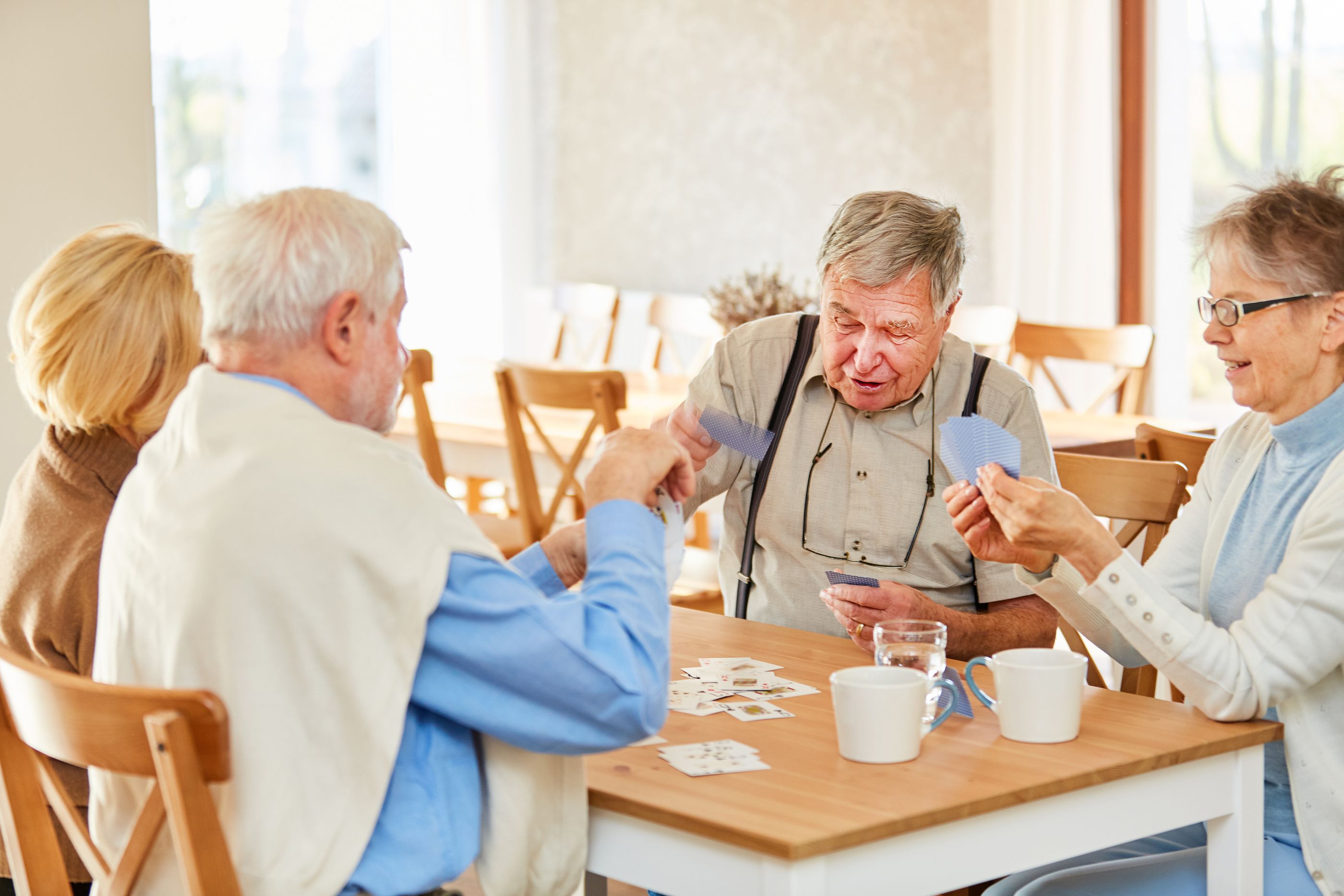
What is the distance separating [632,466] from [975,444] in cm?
49

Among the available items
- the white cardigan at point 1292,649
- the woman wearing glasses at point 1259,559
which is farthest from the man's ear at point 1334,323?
the white cardigan at point 1292,649

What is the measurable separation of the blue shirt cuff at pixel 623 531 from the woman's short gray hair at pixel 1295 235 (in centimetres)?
78

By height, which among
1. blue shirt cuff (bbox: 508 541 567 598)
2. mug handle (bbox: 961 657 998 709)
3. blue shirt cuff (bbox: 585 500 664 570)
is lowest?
mug handle (bbox: 961 657 998 709)

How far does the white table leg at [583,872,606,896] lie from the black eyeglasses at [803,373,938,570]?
0.55 meters

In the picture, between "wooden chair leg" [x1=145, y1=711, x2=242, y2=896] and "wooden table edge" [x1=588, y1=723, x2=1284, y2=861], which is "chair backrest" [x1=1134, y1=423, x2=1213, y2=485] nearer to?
"wooden table edge" [x1=588, y1=723, x2=1284, y2=861]

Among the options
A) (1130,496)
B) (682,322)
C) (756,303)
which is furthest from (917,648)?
(682,322)

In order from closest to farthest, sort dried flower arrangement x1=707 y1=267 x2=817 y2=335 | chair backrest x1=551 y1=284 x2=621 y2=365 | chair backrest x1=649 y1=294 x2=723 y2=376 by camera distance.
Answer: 1. dried flower arrangement x1=707 y1=267 x2=817 y2=335
2. chair backrest x1=649 y1=294 x2=723 y2=376
3. chair backrest x1=551 y1=284 x2=621 y2=365

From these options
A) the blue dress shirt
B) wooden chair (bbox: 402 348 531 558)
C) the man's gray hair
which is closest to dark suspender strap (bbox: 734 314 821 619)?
the man's gray hair

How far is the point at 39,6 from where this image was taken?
8.49 feet

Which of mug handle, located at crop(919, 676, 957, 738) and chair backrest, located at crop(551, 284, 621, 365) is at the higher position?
chair backrest, located at crop(551, 284, 621, 365)

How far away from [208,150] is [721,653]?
596 cm

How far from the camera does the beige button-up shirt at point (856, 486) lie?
217 cm

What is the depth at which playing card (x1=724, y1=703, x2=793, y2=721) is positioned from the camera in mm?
1629

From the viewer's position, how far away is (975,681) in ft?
5.81
